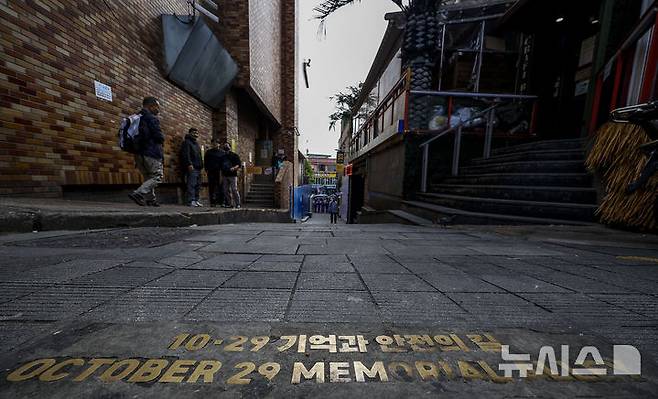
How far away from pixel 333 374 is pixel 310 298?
568mm

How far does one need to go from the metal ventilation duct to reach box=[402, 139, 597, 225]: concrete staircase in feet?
22.9

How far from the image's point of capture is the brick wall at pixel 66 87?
3184 mm

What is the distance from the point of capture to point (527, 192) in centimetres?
443

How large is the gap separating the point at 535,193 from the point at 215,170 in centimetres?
728

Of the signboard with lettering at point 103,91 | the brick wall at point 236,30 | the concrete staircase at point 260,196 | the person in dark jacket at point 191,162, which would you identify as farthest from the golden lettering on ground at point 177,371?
the concrete staircase at point 260,196

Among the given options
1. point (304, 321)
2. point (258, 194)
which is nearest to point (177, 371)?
point (304, 321)

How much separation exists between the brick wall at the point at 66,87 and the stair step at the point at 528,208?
6.64 meters

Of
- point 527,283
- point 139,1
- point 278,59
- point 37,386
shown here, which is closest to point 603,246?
point 527,283

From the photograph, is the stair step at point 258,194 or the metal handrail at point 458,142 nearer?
the metal handrail at point 458,142

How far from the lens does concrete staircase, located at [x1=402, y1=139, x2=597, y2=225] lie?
3953 millimetres

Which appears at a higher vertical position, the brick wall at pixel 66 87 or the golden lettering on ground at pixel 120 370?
the brick wall at pixel 66 87

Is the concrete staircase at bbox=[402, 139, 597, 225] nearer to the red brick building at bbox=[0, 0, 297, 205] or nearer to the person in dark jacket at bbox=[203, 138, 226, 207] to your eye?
the person in dark jacket at bbox=[203, 138, 226, 207]

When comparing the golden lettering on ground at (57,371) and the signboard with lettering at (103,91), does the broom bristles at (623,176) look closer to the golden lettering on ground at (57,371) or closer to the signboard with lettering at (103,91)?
the golden lettering on ground at (57,371)

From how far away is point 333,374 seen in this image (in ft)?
2.46
